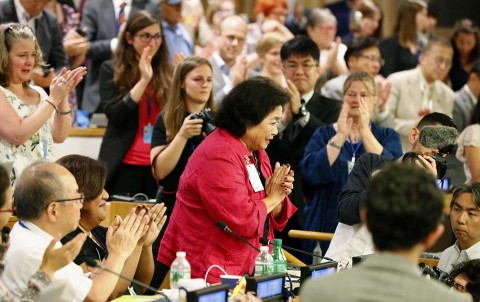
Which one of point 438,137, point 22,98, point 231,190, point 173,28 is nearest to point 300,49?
point 173,28

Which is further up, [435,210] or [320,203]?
[435,210]

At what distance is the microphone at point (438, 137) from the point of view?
4895mm

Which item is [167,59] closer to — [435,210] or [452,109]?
[452,109]

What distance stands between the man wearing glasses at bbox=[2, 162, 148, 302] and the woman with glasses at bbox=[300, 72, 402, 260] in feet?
7.75

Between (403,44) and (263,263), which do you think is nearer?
(263,263)

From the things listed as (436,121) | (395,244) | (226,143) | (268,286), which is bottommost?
(268,286)

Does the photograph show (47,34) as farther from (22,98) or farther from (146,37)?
(22,98)

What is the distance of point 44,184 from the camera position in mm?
3768

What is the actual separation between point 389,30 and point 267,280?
8.15 meters

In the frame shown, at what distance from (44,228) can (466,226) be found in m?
2.30

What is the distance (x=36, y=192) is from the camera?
3.75 meters

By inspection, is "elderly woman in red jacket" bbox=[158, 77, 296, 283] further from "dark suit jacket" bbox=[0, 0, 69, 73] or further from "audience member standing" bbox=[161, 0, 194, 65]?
"audience member standing" bbox=[161, 0, 194, 65]

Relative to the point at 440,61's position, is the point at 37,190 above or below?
above

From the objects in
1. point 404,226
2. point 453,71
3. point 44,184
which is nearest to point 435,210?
point 404,226
